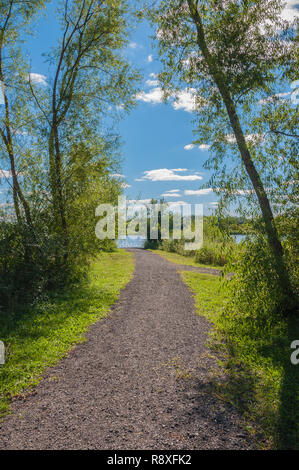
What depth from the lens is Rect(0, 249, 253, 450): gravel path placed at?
318 centimetres

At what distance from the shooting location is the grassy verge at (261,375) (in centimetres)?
340

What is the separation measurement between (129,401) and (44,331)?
3.40 meters

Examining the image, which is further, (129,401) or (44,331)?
(44,331)

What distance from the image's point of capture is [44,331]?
21.4 feet

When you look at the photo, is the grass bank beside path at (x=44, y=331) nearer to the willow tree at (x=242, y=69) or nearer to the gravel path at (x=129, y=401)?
the gravel path at (x=129, y=401)

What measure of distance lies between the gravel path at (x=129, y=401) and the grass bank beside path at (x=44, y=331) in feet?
0.91

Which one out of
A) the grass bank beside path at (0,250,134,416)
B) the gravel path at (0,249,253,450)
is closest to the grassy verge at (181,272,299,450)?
the gravel path at (0,249,253,450)

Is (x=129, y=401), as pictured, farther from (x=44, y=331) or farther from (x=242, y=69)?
(x=242, y=69)

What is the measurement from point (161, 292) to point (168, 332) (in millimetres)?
4126

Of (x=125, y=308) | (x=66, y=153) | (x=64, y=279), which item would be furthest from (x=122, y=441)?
(x=66, y=153)

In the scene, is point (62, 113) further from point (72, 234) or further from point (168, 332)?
point (168, 332)

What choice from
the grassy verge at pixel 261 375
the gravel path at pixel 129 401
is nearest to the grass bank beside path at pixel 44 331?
the gravel path at pixel 129 401

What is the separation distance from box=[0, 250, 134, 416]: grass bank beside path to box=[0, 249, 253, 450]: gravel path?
10.9 inches

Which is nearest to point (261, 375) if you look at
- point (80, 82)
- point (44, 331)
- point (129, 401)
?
point (129, 401)
